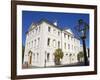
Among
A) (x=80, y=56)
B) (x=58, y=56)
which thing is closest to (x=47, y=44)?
(x=58, y=56)

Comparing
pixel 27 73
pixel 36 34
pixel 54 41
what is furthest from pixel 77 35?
pixel 27 73

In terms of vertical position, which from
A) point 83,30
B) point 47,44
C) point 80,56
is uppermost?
point 83,30

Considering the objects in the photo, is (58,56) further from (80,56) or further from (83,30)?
(83,30)

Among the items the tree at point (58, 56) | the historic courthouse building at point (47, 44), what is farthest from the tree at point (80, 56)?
the tree at point (58, 56)

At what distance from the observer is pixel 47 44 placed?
6.32 ft

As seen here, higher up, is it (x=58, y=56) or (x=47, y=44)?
(x=47, y=44)

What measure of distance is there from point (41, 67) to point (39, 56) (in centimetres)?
10

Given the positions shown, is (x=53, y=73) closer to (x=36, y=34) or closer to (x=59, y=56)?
(x=59, y=56)

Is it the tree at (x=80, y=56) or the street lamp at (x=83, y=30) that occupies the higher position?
the street lamp at (x=83, y=30)

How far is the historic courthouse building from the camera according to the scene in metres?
1.88

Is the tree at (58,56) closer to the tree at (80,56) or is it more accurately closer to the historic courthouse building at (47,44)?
the historic courthouse building at (47,44)

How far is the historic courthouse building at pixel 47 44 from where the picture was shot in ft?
6.16

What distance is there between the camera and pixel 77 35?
2035mm

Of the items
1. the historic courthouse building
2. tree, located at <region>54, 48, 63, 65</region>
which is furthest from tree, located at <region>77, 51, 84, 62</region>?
tree, located at <region>54, 48, 63, 65</region>
